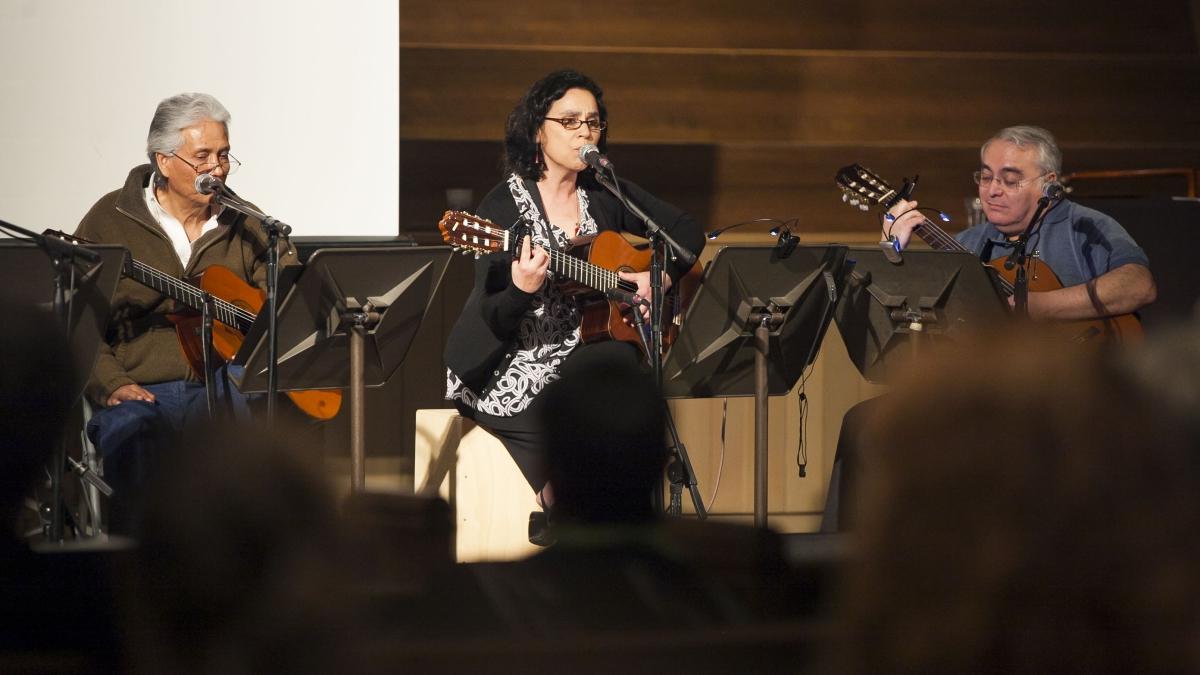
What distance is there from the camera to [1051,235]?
159 inches

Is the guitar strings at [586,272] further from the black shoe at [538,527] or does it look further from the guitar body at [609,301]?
the black shoe at [538,527]

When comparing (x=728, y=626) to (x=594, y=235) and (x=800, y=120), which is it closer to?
(x=594, y=235)

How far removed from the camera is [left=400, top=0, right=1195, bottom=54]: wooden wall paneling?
5590 mm

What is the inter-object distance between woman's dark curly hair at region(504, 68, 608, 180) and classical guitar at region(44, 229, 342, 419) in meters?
0.79

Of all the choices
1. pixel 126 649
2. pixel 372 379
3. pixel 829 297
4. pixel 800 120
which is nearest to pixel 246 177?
pixel 372 379

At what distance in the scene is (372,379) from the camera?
3600 mm

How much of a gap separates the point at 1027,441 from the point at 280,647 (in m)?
0.49

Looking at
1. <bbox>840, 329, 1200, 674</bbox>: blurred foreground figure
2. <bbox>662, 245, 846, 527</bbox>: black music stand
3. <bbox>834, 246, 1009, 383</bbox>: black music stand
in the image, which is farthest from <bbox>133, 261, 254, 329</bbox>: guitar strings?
<bbox>840, 329, 1200, 674</bbox>: blurred foreground figure

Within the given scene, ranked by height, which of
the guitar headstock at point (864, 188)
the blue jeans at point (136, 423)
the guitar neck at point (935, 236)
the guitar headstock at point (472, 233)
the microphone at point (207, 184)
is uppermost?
the guitar headstock at point (864, 188)

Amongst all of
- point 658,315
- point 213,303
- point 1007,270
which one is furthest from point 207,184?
point 1007,270

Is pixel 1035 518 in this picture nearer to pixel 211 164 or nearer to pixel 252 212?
pixel 252 212

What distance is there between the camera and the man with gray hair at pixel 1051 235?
3818mm

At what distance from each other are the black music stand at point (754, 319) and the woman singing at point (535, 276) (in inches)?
6.4

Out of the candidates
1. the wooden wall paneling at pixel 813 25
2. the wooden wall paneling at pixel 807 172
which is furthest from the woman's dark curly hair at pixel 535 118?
the wooden wall paneling at pixel 813 25
